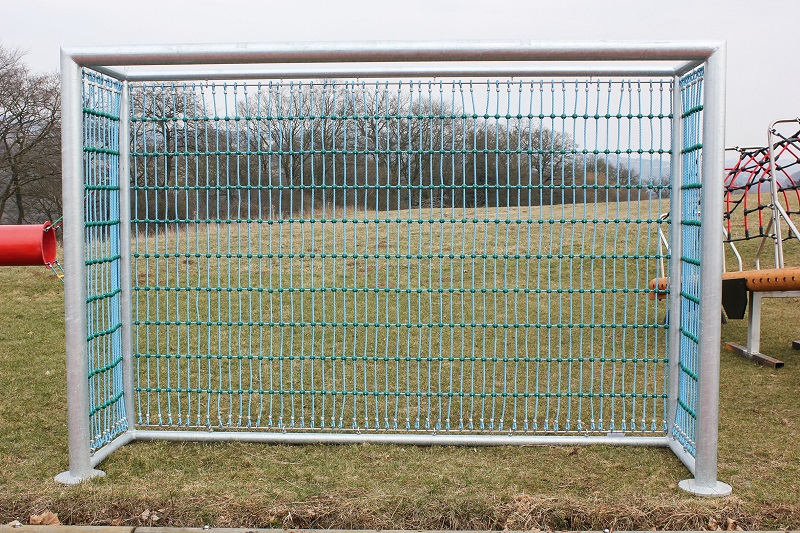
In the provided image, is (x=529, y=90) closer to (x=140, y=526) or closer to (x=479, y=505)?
(x=479, y=505)

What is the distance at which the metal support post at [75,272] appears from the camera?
4.00 metres

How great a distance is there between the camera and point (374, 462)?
444cm

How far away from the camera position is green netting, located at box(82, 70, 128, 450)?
4.29 meters

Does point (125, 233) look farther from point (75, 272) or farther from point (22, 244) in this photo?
point (75, 272)

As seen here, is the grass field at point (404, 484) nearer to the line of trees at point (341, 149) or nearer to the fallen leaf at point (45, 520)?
the fallen leaf at point (45, 520)

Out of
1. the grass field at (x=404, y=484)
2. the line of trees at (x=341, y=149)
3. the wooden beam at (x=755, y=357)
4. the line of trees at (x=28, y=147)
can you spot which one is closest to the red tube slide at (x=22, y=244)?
the line of trees at (x=341, y=149)

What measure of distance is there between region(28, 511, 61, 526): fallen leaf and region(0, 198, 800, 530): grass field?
0.05 metres

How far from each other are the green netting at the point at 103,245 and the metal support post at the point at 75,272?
5.1 inches

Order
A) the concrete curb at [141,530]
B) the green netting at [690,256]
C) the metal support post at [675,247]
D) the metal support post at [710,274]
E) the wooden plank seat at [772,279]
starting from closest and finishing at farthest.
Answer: the concrete curb at [141,530]
the metal support post at [710,274]
the green netting at [690,256]
the metal support post at [675,247]
the wooden plank seat at [772,279]

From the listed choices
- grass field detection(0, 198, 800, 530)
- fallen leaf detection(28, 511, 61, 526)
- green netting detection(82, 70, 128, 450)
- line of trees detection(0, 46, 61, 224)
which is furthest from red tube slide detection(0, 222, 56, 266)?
line of trees detection(0, 46, 61, 224)

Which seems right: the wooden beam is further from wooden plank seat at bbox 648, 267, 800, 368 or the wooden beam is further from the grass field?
the grass field

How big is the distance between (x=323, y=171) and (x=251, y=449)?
165cm

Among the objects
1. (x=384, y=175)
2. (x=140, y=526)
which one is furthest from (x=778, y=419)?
(x=140, y=526)

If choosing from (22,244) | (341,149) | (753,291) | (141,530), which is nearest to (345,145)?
(341,149)
